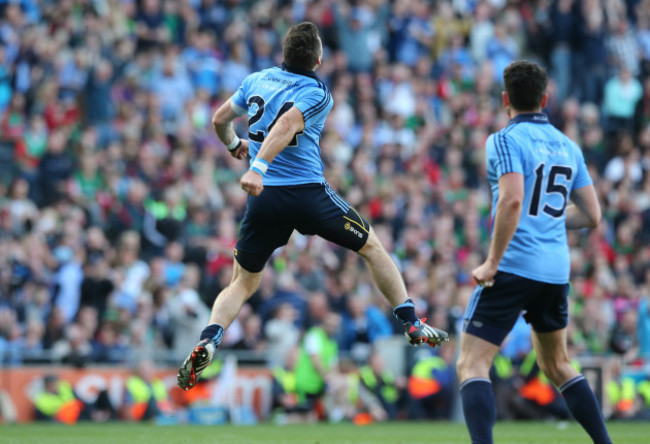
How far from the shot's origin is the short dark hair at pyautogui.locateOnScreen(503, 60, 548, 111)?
22.8 ft

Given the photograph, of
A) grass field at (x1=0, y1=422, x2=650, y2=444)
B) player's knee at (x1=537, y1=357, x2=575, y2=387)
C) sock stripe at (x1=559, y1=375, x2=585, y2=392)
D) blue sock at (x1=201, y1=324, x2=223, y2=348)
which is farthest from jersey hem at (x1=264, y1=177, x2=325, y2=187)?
grass field at (x1=0, y1=422, x2=650, y2=444)

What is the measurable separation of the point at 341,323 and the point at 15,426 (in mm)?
4815

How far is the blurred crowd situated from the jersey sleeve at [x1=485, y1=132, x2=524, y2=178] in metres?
8.45

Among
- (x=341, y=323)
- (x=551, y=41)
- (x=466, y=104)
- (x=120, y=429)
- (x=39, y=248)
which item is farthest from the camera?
(x=551, y=41)

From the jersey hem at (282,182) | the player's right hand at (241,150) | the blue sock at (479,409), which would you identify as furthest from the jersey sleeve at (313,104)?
the blue sock at (479,409)

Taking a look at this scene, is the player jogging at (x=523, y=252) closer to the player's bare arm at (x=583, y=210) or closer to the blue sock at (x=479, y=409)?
the blue sock at (x=479, y=409)

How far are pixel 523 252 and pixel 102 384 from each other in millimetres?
8685

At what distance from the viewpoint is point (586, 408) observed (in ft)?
23.3

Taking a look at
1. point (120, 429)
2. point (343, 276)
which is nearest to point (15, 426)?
point (120, 429)

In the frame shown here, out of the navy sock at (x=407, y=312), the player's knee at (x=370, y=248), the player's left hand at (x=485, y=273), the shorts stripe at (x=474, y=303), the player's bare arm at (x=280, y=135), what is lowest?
the navy sock at (x=407, y=312)

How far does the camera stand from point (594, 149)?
2052 cm

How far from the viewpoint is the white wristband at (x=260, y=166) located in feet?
24.3

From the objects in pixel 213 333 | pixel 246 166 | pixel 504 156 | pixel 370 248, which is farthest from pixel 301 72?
pixel 246 166

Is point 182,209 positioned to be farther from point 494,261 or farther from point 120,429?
point 494,261
